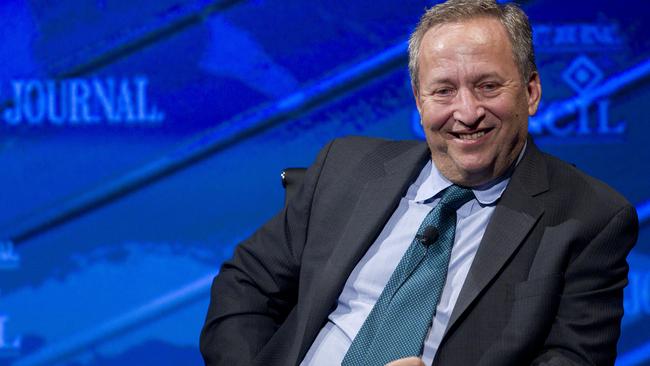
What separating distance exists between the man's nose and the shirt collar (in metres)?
0.15

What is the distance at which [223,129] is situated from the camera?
9.01 feet

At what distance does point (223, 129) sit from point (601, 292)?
145 centimetres

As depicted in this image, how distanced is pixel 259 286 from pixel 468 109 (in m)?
0.58

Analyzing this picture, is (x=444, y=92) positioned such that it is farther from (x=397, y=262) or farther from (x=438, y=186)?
(x=397, y=262)

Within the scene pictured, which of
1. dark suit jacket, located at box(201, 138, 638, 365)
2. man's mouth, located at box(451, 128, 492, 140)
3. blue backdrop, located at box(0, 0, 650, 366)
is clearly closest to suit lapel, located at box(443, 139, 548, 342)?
dark suit jacket, located at box(201, 138, 638, 365)

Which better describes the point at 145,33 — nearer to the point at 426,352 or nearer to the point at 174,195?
the point at 174,195

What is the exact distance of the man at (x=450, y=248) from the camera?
1.61m

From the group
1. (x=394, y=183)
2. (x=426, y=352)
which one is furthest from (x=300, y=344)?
(x=394, y=183)

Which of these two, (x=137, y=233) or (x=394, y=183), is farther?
(x=137, y=233)

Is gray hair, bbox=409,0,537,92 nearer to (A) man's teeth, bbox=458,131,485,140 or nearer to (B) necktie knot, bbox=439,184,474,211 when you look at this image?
(A) man's teeth, bbox=458,131,485,140

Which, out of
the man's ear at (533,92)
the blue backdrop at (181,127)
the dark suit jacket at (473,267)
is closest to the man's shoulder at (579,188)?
the dark suit jacket at (473,267)

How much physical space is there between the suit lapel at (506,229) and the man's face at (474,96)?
6 cm

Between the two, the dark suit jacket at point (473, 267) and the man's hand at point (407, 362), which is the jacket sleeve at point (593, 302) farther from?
the man's hand at point (407, 362)

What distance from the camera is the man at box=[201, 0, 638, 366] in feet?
5.27
